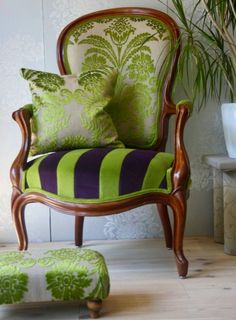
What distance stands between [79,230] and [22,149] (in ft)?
1.93

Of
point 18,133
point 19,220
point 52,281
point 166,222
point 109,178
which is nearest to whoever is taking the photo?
point 52,281

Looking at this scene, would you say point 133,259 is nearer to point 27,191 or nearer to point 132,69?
point 27,191

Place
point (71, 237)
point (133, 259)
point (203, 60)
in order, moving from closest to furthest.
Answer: point (133, 259)
point (203, 60)
point (71, 237)

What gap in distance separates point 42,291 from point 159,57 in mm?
1254

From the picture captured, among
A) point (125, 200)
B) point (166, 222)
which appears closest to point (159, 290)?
point (125, 200)

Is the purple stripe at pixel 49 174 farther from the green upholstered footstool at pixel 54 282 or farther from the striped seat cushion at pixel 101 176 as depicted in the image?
the green upholstered footstool at pixel 54 282

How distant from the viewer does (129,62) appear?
241cm

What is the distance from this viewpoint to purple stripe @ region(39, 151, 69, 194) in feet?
6.28

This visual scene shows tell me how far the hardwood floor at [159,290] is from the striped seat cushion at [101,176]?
1.14 feet

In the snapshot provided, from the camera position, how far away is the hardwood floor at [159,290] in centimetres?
167

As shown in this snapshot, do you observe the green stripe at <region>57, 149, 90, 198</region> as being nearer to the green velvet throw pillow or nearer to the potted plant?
the green velvet throw pillow

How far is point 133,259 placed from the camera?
2273 millimetres

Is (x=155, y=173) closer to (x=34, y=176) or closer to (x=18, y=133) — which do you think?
(x=34, y=176)

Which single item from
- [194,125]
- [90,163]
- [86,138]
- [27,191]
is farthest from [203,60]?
[27,191]
